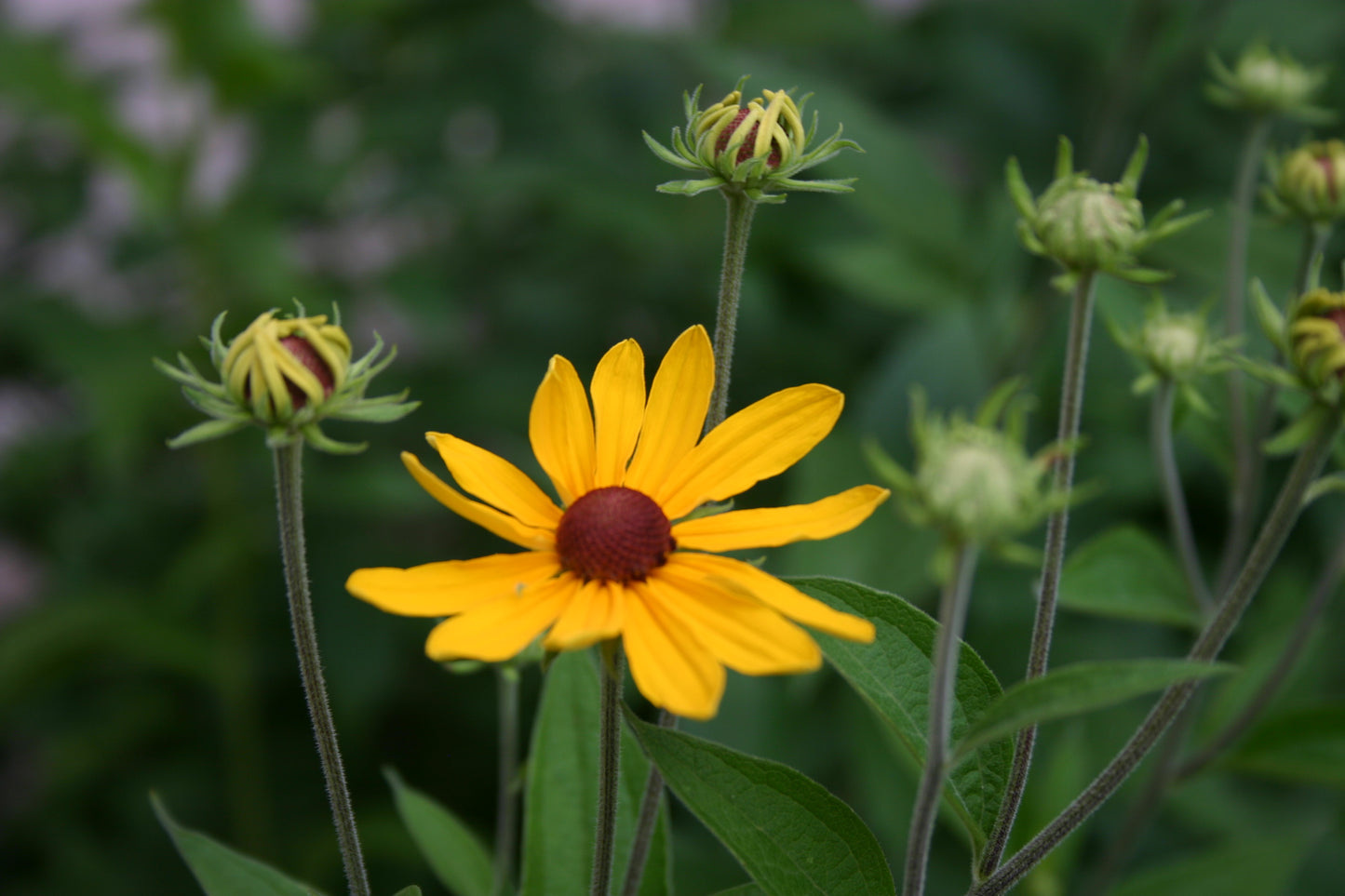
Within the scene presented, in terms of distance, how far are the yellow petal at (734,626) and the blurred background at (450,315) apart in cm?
93

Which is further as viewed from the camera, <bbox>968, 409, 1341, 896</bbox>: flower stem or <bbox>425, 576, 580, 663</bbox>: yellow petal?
<bbox>968, 409, 1341, 896</bbox>: flower stem

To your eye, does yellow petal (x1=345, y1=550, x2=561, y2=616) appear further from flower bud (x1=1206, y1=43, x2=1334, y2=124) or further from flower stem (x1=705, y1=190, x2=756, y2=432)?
flower bud (x1=1206, y1=43, x2=1334, y2=124)

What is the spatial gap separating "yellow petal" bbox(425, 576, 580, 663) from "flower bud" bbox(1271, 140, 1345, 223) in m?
1.03

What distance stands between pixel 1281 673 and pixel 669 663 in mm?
951

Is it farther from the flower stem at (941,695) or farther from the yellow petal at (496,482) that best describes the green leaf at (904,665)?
the yellow petal at (496,482)

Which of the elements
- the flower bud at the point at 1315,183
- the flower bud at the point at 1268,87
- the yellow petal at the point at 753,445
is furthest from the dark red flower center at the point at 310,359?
the flower bud at the point at 1268,87

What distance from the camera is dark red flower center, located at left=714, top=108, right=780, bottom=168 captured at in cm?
92

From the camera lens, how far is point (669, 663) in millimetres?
752

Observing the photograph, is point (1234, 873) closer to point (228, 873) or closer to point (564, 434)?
point (564, 434)

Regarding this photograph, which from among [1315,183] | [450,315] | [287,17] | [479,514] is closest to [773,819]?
[479,514]

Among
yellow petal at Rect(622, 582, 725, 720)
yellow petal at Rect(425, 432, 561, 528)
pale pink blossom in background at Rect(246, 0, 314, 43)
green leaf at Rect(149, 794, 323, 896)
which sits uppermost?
pale pink blossom in background at Rect(246, 0, 314, 43)

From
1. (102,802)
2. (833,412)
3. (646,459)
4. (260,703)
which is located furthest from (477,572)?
(102,802)

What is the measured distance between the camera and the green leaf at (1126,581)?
1388mm

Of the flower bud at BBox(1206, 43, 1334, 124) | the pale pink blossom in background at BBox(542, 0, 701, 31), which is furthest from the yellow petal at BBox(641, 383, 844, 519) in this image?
the pale pink blossom in background at BBox(542, 0, 701, 31)
